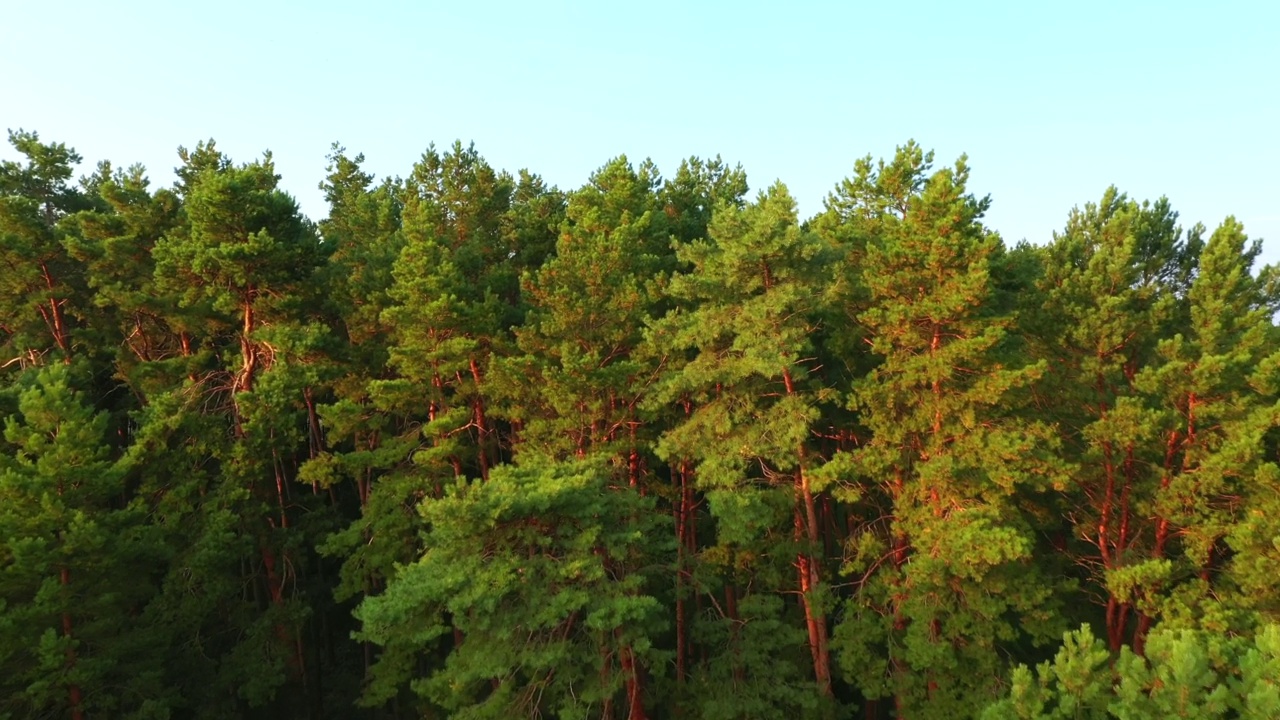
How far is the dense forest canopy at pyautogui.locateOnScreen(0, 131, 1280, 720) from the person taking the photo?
11.1 metres

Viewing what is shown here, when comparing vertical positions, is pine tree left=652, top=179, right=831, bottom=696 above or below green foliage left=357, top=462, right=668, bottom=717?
above

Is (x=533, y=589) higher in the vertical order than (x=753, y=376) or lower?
lower

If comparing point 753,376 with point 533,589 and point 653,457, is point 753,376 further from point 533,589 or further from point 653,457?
point 533,589

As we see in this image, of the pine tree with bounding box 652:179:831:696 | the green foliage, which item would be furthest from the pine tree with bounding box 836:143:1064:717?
the green foliage

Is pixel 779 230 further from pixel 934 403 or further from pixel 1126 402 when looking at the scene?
pixel 1126 402

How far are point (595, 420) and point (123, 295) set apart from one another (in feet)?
37.9

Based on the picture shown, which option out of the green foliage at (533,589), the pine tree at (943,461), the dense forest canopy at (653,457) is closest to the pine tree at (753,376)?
the dense forest canopy at (653,457)

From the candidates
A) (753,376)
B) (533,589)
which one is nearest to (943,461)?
(753,376)

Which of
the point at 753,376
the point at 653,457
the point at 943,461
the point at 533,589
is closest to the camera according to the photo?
the point at 533,589

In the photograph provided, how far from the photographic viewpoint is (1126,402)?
39.9 feet

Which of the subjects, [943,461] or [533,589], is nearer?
[533,589]

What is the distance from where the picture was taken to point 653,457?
17297mm

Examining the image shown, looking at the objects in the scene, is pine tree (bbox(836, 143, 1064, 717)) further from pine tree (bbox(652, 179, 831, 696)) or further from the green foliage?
the green foliage

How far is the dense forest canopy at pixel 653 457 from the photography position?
437 inches
